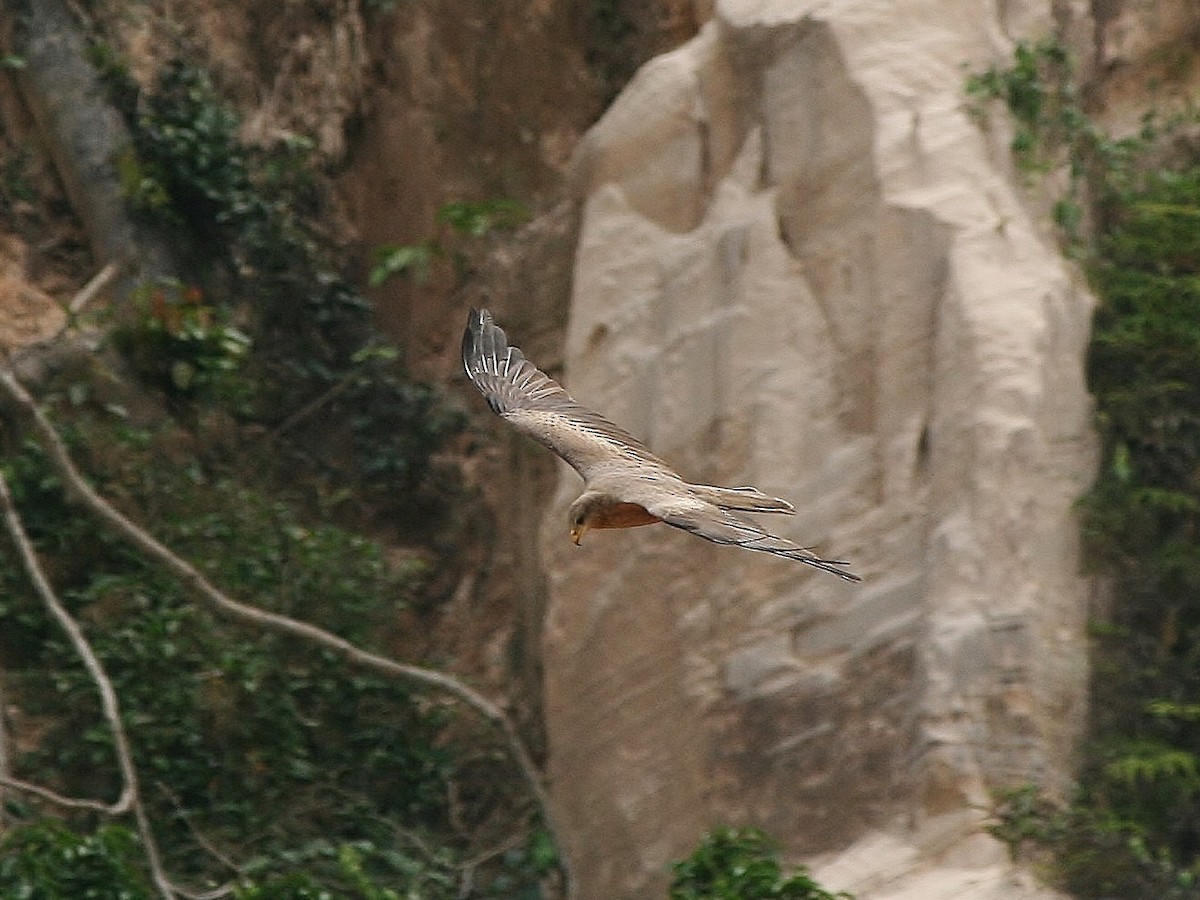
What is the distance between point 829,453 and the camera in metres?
11.6

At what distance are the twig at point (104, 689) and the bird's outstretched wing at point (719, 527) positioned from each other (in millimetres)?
4187

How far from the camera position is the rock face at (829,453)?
10711 millimetres

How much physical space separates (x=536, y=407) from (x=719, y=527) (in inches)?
90.3

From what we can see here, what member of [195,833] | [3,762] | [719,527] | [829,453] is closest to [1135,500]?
[829,453]

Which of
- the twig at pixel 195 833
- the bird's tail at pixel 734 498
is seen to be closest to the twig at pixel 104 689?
the twig at pixel 195 833

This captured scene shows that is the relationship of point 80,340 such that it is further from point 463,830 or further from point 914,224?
point 914,224

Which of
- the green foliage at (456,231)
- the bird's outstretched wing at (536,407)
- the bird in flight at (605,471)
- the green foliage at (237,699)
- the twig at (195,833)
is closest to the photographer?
the bird in flight at (605,471)

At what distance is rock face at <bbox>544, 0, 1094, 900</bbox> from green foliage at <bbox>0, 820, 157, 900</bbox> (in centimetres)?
265

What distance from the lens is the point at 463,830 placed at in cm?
1302

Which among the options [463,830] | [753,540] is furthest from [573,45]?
[753,540]

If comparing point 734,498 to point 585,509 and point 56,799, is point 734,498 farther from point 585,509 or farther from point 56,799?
point 56,799

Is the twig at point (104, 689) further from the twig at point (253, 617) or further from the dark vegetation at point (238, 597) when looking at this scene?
the twig at point (253, 617)

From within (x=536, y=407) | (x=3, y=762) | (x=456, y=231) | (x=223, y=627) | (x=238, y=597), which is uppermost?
(x=456, y=231)

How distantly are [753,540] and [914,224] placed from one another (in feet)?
15.9
